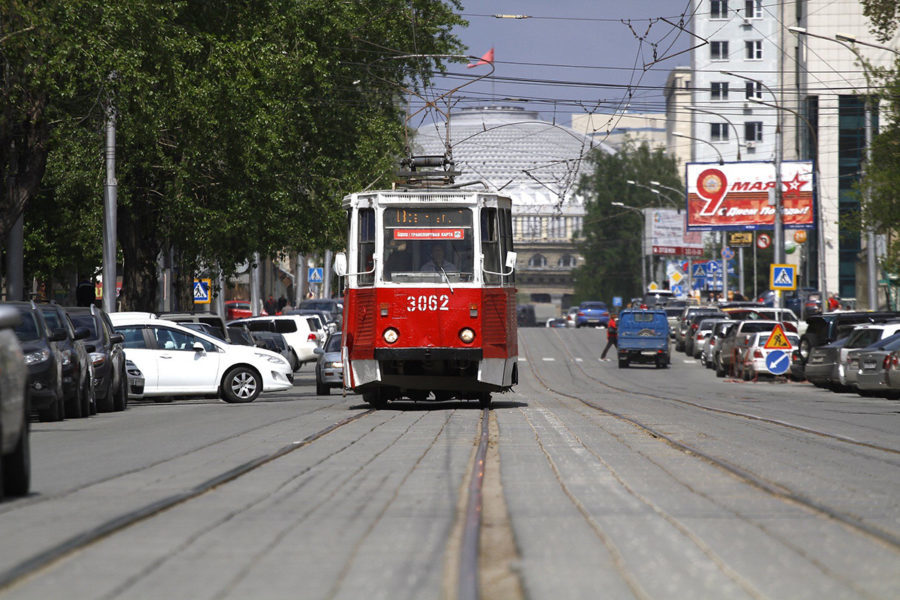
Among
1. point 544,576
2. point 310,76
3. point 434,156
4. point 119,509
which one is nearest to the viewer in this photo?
point 544,576

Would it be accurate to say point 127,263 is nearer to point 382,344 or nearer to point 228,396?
point 228,396

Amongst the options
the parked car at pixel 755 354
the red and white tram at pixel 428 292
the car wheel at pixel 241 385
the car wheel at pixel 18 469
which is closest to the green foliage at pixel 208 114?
the car wheel at pixel 241 385

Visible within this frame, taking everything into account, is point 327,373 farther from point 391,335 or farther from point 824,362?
point 824,362

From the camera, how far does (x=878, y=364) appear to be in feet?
91.8

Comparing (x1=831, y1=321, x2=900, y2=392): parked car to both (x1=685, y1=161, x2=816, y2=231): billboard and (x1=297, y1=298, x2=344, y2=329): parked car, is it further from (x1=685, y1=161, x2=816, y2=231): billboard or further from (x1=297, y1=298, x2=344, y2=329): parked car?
(x1=297, y1=298, x2=344, y2=329): parked car

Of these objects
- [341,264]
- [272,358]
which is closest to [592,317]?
[272,358]

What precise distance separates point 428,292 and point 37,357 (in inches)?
235

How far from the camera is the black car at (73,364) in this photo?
832 inches

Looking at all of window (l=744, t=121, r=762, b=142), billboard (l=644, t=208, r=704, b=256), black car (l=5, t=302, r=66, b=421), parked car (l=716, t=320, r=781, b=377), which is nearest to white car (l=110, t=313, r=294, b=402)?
black car (l=5, t=302, r=66, b=421)

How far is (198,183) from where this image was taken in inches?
1334

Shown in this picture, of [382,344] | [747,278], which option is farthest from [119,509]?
[747,278]

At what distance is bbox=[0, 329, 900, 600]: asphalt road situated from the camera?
20.4 feet

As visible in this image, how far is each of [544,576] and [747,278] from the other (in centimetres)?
9346

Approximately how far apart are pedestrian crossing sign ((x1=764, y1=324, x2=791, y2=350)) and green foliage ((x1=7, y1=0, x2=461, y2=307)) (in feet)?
38.4
